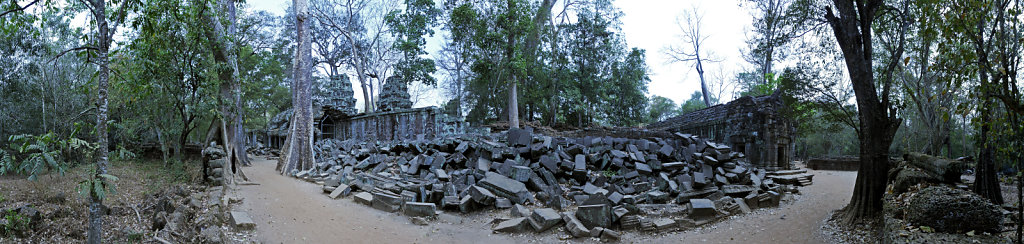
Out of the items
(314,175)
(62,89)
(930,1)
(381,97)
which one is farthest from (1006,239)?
(62,89)

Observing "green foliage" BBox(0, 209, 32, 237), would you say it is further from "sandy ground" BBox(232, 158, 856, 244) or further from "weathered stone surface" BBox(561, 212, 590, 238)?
"weathered stone surface" BBox(561, 212, 590, 238)

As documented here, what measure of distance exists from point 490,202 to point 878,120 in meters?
5.57

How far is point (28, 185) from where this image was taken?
768cm

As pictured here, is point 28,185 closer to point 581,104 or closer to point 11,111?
point 11,111

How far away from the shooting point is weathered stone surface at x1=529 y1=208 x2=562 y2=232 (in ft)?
20.5

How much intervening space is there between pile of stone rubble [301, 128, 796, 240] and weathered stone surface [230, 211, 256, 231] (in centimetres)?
230

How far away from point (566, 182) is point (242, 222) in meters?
5.94

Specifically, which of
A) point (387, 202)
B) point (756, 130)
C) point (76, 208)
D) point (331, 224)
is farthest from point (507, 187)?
point (756, 130)

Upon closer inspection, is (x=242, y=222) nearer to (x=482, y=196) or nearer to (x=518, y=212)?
(x=482, y=196)

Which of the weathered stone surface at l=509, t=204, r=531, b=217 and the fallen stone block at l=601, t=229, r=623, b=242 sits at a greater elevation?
the weathered stone surface at l=509, t=204, r=531, b=217

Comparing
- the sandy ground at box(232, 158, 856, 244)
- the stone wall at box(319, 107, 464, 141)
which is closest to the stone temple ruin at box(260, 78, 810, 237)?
the sandy ground at box(232, 158, 856, 244)

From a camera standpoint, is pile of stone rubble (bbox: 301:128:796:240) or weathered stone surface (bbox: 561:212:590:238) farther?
pile of stone rubble (bbox: 301:128:796:240)

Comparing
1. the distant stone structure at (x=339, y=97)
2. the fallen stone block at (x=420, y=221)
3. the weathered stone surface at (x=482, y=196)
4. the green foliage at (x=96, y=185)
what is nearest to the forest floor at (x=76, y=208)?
the green foliage at (x=96, y=185)

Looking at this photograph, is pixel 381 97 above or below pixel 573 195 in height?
above
